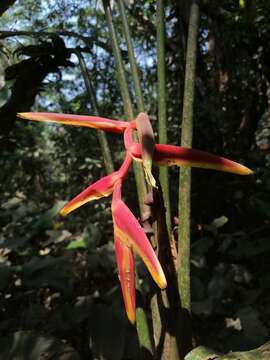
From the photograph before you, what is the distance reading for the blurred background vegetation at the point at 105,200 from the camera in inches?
47.7

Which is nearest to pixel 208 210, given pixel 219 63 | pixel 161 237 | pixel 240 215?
pixel 240 215

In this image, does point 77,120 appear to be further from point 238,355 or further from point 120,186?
point 238,355

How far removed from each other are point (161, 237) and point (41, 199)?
4.12 metres

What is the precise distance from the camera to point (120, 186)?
1.70 ft

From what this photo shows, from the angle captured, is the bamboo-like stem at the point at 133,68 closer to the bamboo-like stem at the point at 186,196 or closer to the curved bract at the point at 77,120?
the bamboo-like stem at the point at 186,196

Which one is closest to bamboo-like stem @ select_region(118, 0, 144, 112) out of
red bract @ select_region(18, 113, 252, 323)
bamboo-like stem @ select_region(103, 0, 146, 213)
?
bamboo-like stem @ select_region(103, 0, 146, 213)

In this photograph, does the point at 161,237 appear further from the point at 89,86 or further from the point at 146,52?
the point at 146,52

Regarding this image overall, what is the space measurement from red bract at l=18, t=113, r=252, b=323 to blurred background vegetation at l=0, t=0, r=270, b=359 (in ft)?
0.77

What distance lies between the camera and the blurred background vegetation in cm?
121

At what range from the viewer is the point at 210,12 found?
2.64m

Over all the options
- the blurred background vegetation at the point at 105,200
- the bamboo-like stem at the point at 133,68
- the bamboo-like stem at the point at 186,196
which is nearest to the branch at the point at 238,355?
the bamboo-like stem at the point at 186,196

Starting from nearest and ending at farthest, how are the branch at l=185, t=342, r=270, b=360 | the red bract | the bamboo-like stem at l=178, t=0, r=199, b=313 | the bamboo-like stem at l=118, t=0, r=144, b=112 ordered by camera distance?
the red bract → the branch at l=185, t=342, r=270, b=360 → the bamboo-like stem at l=178, t=0, r=199, b=313 → the bamboo-like stem at l=118, t=0, r=144, b=112

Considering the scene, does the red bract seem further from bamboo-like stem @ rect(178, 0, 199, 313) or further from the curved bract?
bamboo-like stem @ rect(178, 0, 199, 313)

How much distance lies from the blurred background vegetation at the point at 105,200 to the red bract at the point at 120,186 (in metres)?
0.23
